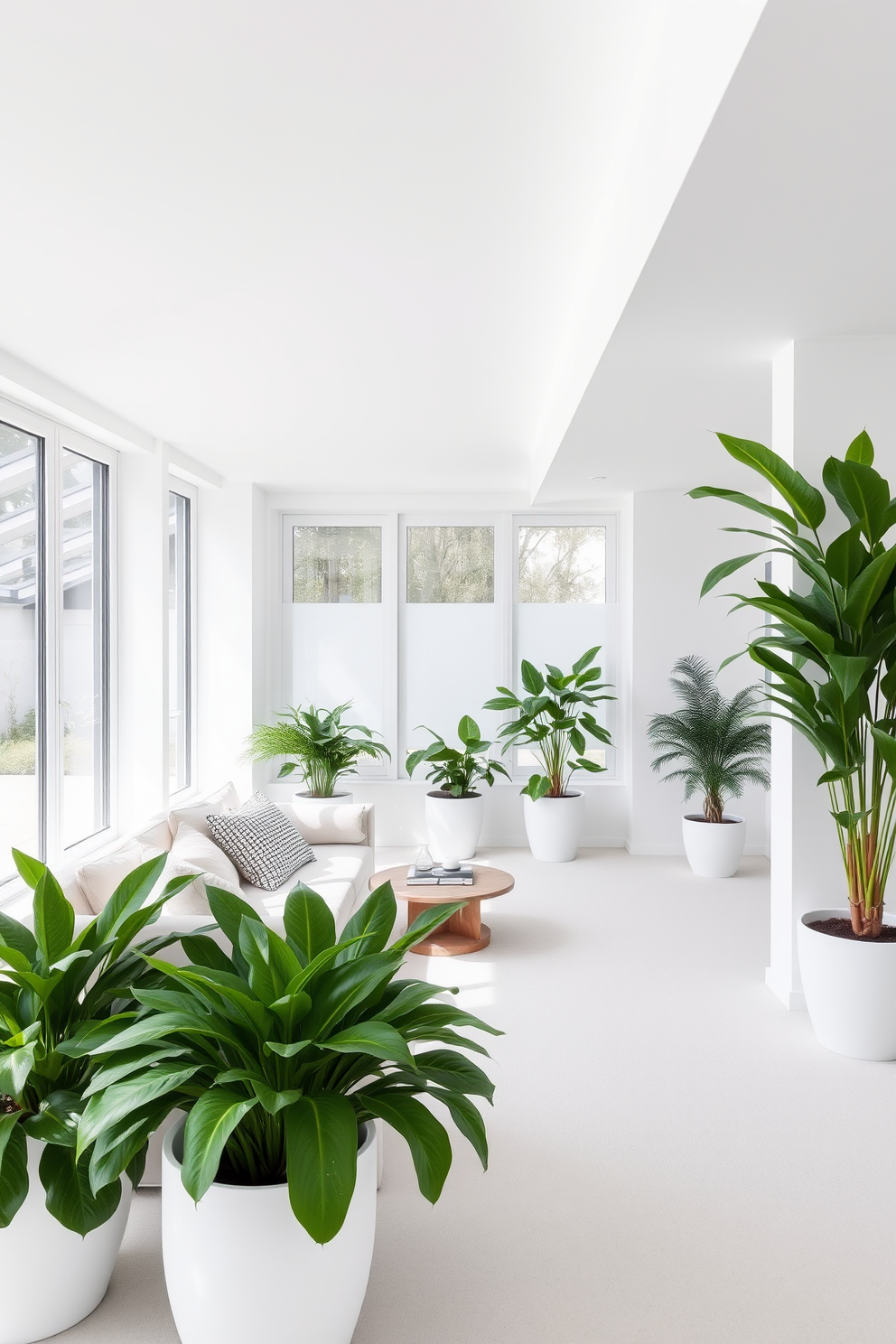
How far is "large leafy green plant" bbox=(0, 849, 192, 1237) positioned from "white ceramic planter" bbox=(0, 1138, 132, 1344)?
0.06 metres

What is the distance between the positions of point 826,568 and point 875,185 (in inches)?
A: 45.2

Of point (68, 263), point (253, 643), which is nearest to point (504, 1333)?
point (68, 263)

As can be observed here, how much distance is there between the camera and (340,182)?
237cm

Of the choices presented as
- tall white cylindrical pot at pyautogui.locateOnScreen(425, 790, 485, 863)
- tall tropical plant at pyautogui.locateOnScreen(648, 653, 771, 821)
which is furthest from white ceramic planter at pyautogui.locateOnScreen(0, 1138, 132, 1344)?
tall tropical plant at pyautogui.locateOnScreen(648, 653, 771, 821)

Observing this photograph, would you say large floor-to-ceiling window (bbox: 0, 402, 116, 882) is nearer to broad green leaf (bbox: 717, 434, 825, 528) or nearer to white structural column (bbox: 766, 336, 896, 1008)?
broad green leaf (bbox: 717, 434, 825, 528)

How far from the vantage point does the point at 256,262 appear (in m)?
2.84

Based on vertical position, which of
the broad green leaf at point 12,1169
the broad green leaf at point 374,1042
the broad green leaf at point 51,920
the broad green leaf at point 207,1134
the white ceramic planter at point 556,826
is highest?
the broad green leaf at point 51,920

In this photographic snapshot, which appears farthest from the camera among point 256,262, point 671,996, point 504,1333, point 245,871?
point 245,871

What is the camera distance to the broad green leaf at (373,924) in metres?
1.86

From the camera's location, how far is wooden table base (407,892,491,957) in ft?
13.9

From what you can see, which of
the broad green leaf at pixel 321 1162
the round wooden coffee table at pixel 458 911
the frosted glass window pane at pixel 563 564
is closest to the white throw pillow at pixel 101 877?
the round wooden coffee table at pixel 458 911

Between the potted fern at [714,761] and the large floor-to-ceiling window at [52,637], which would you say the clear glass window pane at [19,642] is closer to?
the large floor-to-ceiling window at [52,637]

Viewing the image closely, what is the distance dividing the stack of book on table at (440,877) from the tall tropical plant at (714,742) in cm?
196

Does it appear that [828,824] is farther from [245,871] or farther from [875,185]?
[245,871]
